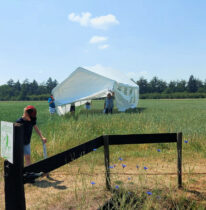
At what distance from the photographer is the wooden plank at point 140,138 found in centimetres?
319

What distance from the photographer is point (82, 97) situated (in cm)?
1462

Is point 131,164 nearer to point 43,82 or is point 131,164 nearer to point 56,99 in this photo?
point 56,99

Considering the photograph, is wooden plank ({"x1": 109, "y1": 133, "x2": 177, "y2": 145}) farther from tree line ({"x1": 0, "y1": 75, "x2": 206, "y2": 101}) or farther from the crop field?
tree line ({"x1": 0, "y1": 75, "x2": 206, "y2": 101})

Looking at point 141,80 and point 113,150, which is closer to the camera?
point 113,150

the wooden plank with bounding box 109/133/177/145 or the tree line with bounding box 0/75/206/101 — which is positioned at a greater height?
the tree line with bounding box 0/75/206/101

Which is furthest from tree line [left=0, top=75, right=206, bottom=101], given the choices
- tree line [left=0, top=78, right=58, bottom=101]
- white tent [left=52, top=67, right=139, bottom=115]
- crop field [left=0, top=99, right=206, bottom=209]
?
crop field [left=0, top=99, right=206, bottom=209]

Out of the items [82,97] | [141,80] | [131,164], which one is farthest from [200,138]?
[141,80]

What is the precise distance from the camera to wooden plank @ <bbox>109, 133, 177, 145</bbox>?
3.19m

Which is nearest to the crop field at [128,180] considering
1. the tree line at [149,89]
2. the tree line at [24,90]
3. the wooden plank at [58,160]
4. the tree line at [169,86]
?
the wooden plank at [58,160]

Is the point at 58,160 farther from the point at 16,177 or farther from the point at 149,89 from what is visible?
the point at 149,89

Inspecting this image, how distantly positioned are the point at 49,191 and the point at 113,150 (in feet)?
7.62

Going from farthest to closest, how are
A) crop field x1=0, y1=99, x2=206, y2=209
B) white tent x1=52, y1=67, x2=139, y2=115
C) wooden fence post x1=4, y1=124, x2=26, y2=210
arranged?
white tent x1=52, y1=67, x2=139, y2=115
crop field x1=0, y1=99, x2=206, y2=209
wooden fence post x1=4, y1=124, x2=26, y2=210

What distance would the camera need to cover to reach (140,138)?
10.7ft

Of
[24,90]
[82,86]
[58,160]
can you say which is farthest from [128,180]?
[24,90]
